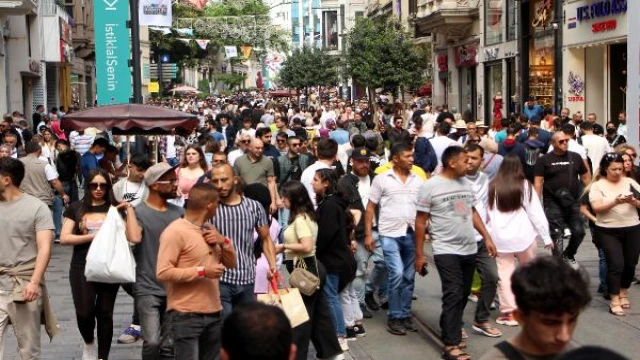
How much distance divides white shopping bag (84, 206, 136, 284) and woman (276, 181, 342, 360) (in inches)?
49.4

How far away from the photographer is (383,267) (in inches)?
420

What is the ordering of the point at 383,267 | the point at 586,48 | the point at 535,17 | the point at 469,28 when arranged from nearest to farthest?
the point at 383,267, the point at 586,48, the point at 535,17, the point at 469,28

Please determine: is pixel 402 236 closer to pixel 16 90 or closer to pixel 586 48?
pixel 586 48

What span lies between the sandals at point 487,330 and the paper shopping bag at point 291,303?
273cm

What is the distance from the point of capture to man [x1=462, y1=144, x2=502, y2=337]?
9.67 meters

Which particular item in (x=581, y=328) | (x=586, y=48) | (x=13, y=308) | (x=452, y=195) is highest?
(x=586, y=48)

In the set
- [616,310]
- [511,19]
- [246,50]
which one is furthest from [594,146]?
[246,50]

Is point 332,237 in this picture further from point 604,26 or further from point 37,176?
point 604,26

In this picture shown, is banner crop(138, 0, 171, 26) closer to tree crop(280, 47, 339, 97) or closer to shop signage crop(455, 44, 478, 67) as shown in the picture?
shop signage crop(455, 44, 478, 67)

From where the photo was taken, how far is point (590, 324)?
32.9ft

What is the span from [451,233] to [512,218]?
1.15 metres

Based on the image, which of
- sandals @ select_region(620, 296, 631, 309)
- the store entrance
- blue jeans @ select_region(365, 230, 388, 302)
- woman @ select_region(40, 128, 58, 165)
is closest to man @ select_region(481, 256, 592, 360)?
blue jeans @ select_region(365, 230, 388, 302)

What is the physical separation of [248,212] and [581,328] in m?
3.90

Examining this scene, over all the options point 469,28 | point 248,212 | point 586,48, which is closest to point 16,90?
point 469,28
